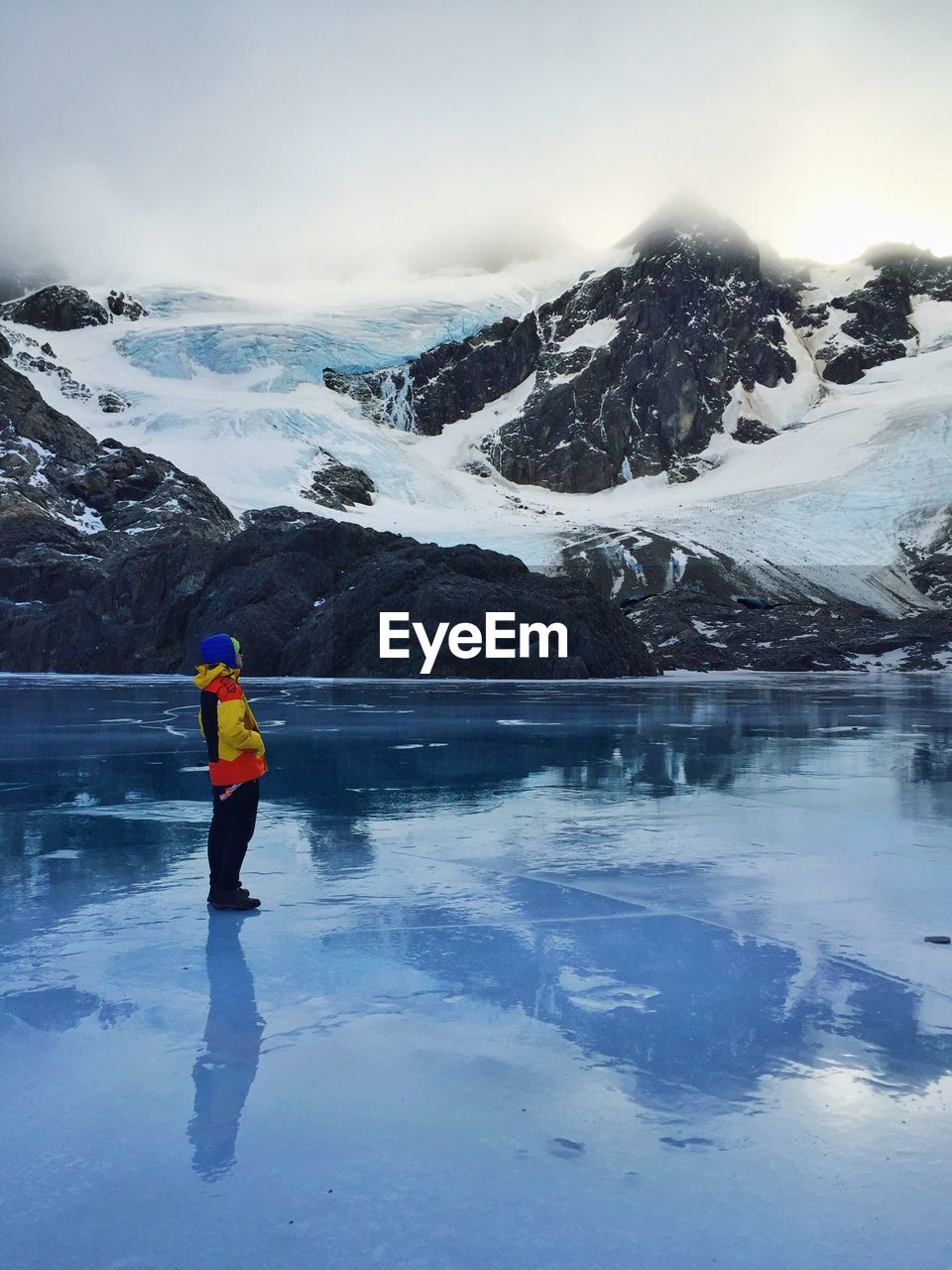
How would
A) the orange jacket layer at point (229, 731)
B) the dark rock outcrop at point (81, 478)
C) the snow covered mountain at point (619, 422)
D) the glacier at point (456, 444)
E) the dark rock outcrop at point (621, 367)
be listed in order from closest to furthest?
the orange jacket layer at point (229, 731) → the dark rock outcrop at point (81, 478) → the snow covered mountain at point (619, 422) → the glacier at point (456, 444) → the dark rock outcrop at point (621, 367)

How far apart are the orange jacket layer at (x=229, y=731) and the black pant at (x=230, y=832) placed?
0.27ft

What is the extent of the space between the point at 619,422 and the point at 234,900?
177856mm

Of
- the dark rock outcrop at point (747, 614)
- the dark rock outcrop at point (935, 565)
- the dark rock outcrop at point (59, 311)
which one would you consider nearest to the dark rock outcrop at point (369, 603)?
the dark rock outcrop at point (747, 614)

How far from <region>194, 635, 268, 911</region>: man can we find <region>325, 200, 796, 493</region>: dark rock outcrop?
167854 millimetres

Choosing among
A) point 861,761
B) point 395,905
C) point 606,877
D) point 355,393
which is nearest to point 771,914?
point 606,877

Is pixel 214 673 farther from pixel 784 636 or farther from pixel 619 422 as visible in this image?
pixel 619 422

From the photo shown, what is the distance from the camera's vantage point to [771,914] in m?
5.70

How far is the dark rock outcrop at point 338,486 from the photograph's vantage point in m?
110

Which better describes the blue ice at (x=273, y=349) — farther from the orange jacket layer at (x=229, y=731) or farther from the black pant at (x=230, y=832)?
the black pant at (x=230, y=832)

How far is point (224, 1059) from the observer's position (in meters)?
3.70

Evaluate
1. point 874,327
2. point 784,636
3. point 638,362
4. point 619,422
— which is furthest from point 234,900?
point 874,327

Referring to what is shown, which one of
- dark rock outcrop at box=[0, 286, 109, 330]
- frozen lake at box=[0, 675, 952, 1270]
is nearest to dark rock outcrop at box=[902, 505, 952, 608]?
frozen lake at box=[0, 675, 952, 1270]

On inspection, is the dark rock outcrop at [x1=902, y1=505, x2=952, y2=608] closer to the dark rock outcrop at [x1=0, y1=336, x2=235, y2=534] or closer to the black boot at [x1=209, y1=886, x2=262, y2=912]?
the dark rock outcrop at [x1=0, y1=336, x2=235, y2=534]

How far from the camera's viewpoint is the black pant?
5.95 meters
